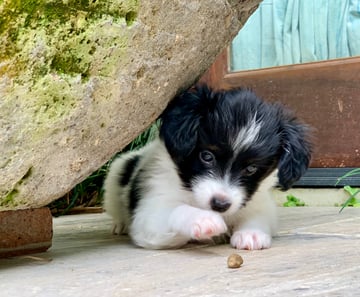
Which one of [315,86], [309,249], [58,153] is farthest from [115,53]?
[315,86]

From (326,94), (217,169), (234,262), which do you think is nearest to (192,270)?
(234,262)

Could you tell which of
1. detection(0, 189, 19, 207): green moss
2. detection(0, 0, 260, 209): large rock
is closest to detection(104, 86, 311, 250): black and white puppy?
detection(0, 0, 260, 209): large rock

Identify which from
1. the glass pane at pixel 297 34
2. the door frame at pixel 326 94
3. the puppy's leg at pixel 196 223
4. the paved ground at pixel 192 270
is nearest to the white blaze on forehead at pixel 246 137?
the puppy's leg at pixel 196 223

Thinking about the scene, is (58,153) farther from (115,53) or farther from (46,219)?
(46,219)

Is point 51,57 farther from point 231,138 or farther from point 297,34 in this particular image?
point 297,34

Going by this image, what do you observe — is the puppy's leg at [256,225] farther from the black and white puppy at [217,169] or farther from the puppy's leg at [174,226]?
the puppy's leg at [174,226]

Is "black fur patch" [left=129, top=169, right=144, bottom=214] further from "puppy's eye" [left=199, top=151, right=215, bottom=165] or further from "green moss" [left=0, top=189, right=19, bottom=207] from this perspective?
"green moss" [left=0, top=189, right=19, bottom=207]
